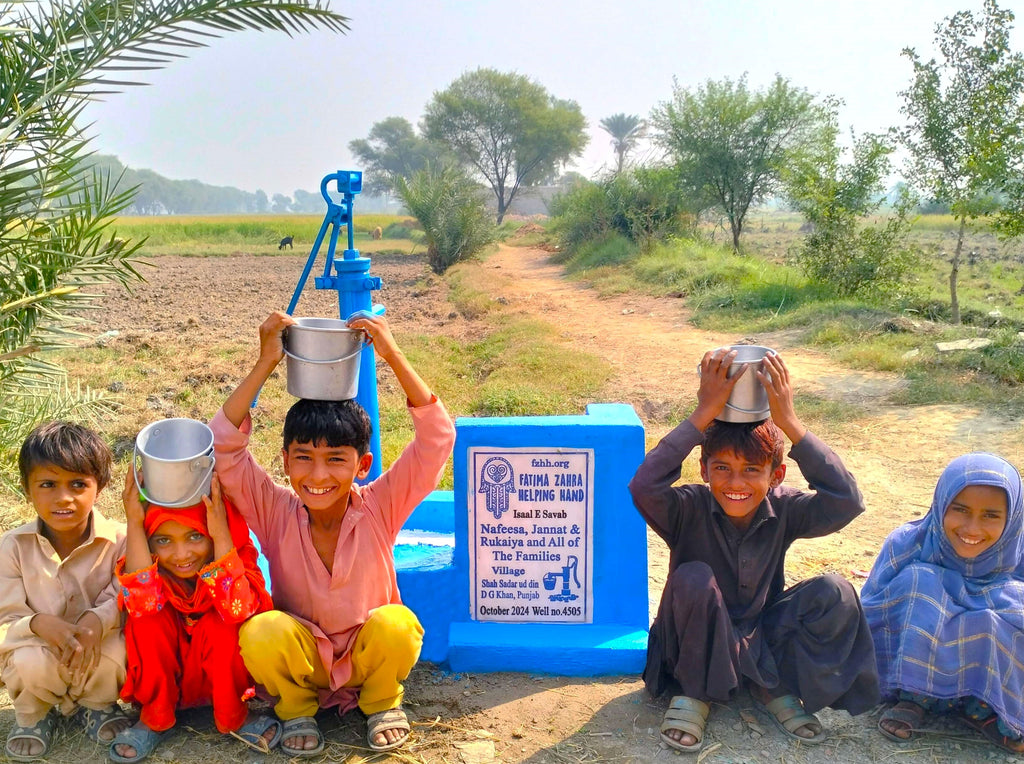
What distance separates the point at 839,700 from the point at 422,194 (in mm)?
20442

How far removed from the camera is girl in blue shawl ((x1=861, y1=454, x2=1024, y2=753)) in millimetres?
2311

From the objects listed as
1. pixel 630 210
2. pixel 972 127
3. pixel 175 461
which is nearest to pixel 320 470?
pixel 175 461

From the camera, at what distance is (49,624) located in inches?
90.8

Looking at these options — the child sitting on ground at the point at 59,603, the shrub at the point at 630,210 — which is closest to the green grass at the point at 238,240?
the shrub at the point at 630,210

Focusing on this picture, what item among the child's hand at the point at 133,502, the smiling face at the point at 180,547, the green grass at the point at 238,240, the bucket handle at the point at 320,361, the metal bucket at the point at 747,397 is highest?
the green grass at the point at 238,240

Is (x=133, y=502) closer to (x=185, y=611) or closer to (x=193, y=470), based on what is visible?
(x=193, y=470)

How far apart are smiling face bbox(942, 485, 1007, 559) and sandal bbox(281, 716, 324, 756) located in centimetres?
197

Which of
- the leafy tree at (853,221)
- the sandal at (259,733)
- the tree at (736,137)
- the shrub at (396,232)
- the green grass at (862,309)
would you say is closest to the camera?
the sandal at (259,733)

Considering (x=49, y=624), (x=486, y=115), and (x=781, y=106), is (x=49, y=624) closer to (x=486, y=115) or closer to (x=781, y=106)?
(x=781, y=106)

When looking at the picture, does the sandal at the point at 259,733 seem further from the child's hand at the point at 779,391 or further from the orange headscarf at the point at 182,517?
the child's hand at the point at 779,391

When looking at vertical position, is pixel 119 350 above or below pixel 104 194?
below

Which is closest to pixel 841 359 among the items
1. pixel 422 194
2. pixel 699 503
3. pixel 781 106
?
pixel 699 503

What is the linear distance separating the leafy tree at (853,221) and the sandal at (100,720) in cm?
1163

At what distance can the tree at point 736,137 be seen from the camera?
1958cm
